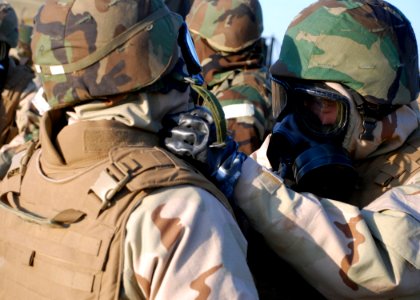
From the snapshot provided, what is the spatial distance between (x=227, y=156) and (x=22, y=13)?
17.4 m

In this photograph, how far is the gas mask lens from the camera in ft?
9.66

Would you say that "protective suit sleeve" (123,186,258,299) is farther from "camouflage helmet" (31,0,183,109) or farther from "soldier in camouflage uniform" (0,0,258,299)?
"camouflage helmet" (31,0,183,109)

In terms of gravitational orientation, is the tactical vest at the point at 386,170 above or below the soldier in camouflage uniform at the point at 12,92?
above

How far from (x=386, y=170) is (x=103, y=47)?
149 cm

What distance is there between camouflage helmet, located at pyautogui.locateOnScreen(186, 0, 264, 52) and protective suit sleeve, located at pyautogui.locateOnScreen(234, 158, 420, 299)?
9.94 feet

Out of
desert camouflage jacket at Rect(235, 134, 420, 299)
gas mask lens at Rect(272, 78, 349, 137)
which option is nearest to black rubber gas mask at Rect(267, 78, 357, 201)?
gas mask lens at Rect(272, 78, 349, 137)

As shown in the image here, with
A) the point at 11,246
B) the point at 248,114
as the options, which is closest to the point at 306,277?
the point at 11,246

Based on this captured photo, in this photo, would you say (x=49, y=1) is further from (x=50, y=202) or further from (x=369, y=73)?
(x=369, y=73)

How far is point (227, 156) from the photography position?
2.35m

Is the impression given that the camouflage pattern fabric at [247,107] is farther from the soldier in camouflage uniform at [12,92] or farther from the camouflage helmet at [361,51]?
the soldier in camouflage uniform at [12,92]

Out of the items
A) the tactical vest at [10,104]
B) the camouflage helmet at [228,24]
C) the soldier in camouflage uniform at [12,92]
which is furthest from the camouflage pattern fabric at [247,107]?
the tactical vest at [10,104]

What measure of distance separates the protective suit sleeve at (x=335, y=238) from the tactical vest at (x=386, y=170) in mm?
520

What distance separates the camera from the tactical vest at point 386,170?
114 inches

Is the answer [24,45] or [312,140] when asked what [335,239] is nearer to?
[312,140]
